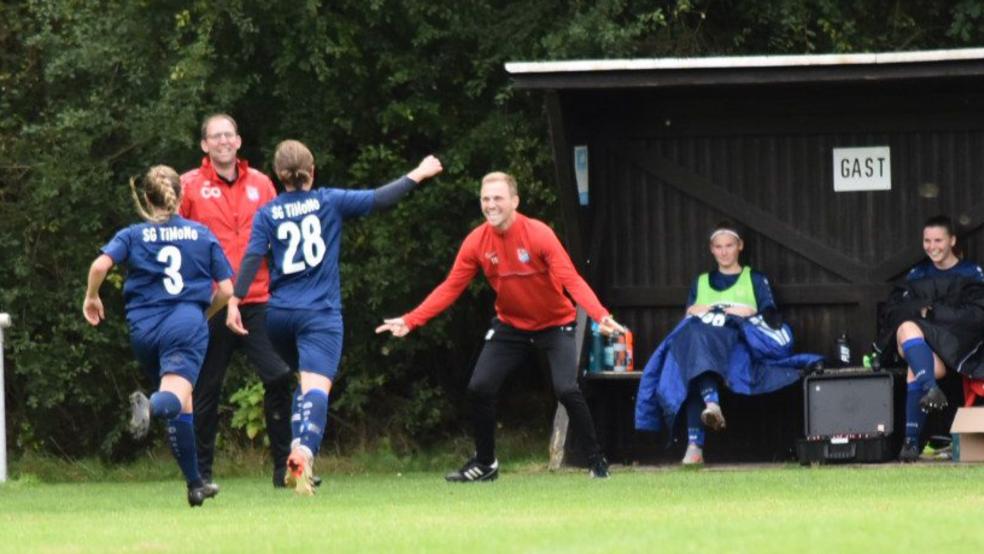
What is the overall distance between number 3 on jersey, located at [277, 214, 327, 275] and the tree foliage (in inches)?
171

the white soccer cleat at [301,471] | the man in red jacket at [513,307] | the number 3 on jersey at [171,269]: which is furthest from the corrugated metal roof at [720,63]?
the number 3 on jersey at [171,269]

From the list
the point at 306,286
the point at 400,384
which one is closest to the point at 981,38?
the point at 400,384

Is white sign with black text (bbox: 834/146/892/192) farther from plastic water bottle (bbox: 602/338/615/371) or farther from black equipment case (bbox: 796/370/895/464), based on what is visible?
plastic water bottle (bbox: 602/338/615/371)

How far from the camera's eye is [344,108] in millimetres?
18047

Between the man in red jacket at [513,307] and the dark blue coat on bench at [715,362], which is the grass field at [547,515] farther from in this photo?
the dark blue coat on bench at [715,362]

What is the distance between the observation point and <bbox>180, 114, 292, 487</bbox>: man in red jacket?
45.2ft

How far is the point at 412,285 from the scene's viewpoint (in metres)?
18.1

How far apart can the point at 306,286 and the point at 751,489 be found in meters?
2.68

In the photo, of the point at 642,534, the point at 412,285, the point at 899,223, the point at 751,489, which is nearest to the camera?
the point at 642,534

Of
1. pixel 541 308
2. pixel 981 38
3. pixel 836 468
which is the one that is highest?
pixel 981 38

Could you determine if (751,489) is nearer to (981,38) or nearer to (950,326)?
(950,326)

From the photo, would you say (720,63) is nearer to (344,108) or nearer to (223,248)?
(223,248)

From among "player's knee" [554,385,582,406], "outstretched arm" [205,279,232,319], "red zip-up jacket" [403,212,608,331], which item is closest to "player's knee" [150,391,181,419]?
"outstretched arm" [205,279,232,319]

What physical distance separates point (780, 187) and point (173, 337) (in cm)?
620
